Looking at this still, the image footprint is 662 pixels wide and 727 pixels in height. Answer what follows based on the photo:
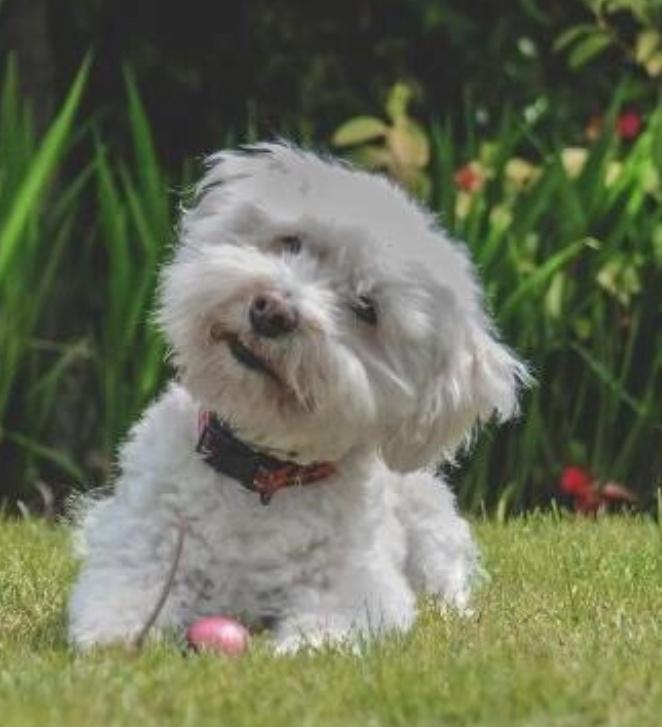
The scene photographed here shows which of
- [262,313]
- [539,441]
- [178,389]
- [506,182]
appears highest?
[262,313]

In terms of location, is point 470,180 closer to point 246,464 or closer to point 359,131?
point 359,131

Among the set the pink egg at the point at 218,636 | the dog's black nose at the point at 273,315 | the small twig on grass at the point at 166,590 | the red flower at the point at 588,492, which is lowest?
the red flower at the point at 588,492

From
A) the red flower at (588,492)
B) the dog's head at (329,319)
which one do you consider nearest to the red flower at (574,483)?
the red flower at (588,492)

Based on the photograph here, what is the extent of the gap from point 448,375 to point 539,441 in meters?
2.70

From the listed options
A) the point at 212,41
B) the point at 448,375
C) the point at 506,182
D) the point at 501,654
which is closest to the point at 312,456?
the point at 448,375

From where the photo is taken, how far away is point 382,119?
29.5ft

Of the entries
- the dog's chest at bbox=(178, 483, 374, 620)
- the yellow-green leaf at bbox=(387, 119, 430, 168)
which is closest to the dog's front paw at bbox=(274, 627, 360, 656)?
the dog's chest at bbox=(178, 483, 374, 620)

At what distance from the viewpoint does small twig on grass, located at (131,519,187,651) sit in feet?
13.1

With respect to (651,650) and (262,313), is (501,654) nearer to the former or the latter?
(651,650)

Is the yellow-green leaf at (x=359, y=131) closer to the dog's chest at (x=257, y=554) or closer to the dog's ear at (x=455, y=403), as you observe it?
the dog's ear at (x=455, y=403)

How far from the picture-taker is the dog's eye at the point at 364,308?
446 cm

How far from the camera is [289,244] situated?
4516mm

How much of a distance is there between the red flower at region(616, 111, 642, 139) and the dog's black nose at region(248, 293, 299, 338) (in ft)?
12.8

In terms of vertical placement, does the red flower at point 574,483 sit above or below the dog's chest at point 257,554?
below
